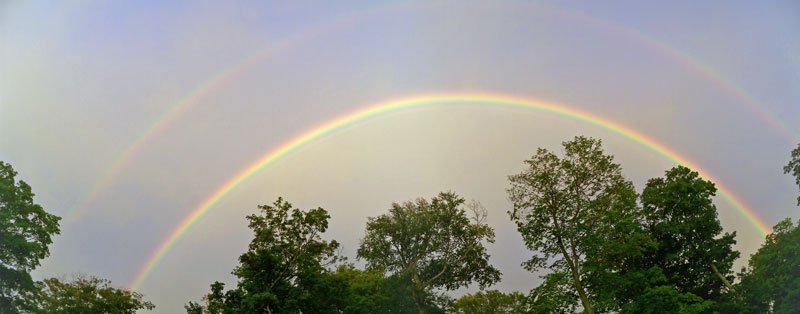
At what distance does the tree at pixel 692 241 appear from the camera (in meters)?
39.1

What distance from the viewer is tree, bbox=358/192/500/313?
50750 millimetres

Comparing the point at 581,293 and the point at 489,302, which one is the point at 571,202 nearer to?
the point at 581,293

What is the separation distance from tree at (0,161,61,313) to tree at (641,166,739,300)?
45.2 metres

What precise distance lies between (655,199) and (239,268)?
33.8 metres

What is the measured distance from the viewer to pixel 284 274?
34.3 m

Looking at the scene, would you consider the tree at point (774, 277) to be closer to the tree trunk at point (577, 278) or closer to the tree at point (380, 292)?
the tree trunk at point (577, 278)

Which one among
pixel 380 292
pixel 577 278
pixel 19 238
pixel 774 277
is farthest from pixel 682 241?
pixel 19 238

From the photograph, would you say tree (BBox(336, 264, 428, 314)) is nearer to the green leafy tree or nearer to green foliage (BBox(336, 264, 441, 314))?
green foliage (BBox(336, 264, 441, 314))

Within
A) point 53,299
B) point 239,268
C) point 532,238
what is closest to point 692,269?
point 532,238

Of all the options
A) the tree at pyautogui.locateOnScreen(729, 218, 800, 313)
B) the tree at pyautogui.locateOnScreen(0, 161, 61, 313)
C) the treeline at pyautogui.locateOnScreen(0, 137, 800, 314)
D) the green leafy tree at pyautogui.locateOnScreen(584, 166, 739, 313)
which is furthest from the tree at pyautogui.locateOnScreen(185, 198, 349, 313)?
the tree at pyautogui.locateOnScreen(729, 218, 800, 313)

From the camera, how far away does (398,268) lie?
50.6m

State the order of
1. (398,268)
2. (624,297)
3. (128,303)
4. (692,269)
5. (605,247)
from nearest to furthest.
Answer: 1. (605,247)
2. (624,297)
3. (692,269)
4. (128,303)
5. (398,268)

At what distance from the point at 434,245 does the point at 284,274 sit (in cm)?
2034

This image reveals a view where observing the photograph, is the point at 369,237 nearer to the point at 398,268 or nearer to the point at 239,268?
the point at 398,268
